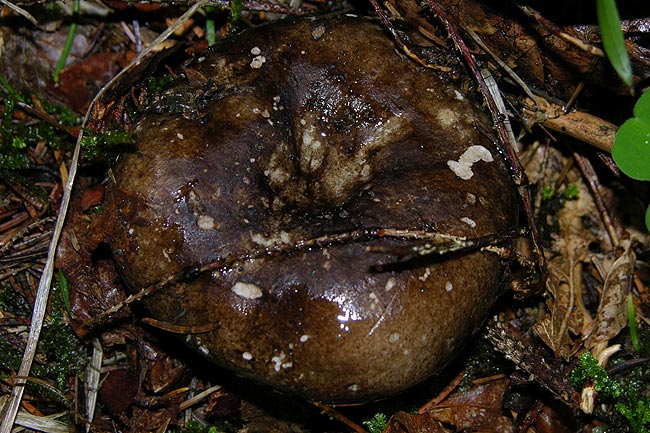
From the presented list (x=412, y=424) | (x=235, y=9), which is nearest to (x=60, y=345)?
(x=412, y=424)

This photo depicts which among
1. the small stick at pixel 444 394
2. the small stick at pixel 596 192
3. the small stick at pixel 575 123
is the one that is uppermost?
the small stick at pixel 575 123

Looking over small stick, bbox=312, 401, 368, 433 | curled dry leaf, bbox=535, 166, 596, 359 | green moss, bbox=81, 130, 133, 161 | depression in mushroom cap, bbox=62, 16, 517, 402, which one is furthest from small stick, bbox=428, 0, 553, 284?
green moss, bbox=81, 130, 133, 161

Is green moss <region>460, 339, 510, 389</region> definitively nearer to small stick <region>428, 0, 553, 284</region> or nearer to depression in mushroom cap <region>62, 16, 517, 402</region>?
small stick <region>428, 0, 553, 284</region>

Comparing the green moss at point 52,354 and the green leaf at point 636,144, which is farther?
the green moss at point 52,354

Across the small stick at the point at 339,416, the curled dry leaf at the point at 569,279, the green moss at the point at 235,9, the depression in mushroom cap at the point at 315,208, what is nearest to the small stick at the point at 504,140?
the depression in mushroom cap at the point at 315,208

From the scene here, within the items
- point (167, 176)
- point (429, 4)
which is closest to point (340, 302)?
point (167, 176)

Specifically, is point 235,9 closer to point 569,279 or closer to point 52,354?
point 52,354

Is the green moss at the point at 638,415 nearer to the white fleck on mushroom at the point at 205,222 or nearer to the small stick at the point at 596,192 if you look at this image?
the small stick at the point at 596,192
